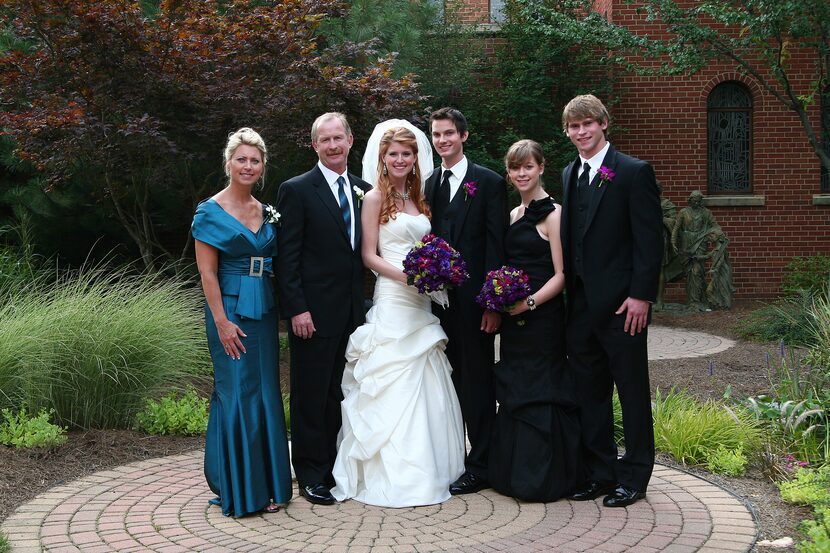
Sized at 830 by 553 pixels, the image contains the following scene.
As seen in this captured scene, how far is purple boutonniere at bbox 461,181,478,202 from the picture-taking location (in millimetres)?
5367

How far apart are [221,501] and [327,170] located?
6.59 ft

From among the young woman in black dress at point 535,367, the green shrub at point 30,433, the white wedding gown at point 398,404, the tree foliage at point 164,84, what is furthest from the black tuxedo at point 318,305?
the tree foliage at point 164,84

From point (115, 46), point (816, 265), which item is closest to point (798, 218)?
point (816, 265)

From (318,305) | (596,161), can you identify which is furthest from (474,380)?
(596,161)

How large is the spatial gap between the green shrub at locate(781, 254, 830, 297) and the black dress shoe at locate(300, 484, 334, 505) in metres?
12.0

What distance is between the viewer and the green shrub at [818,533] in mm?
3910

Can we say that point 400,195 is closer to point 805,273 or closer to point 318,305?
point 318,305

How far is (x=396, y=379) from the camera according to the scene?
5.24 metres

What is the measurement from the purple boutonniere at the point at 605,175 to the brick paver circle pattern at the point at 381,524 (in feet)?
6.02

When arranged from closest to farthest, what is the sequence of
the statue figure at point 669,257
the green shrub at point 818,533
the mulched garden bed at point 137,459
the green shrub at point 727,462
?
1. the green shrub at point 818,533
2. the mulched garden bed at point 137,459
3. the green shrub at point 727,462
4. the statue figure at point 669,257

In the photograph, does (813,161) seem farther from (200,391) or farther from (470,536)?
(470,536)

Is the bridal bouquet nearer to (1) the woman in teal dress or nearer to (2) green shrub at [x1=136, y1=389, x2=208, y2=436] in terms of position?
(1) the woman in teal dress

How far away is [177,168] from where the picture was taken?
10320 mm

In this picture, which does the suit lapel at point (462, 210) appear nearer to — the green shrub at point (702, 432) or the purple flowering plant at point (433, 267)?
the purple flowering plant at point (433, 267)
